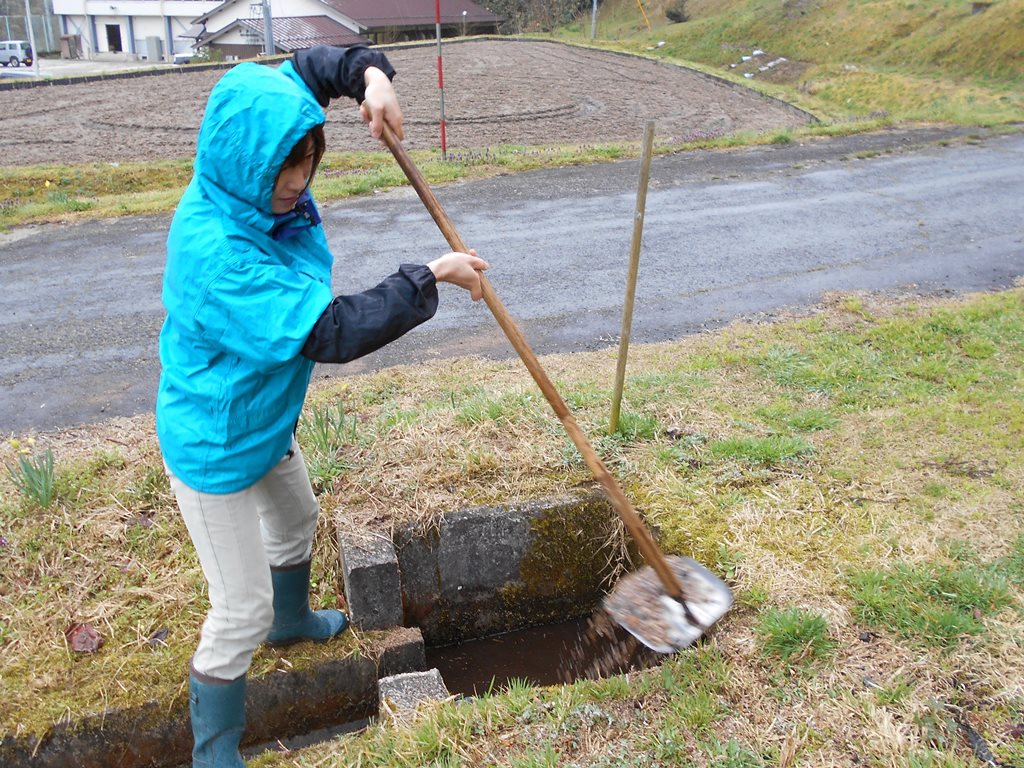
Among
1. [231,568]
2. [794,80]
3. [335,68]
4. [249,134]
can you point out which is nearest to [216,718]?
[231,568]

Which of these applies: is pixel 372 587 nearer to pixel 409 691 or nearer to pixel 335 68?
pixel 409 691

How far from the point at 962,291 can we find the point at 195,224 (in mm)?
6316

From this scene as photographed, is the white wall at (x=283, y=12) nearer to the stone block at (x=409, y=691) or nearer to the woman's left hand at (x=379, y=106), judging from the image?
the woman's left hand at (x=379, y=106)

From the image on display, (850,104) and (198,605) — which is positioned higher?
(850,104)

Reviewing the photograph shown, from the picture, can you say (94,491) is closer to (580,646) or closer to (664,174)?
(580,646)

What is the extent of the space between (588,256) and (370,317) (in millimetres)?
5828

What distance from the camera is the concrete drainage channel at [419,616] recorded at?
9.61ft

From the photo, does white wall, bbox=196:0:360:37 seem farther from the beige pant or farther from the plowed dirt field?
the beige pant

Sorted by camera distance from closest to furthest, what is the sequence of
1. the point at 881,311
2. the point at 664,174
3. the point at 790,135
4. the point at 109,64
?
the point at 881,311 < the point at 664,174 < the point at 790,135 < the point at 109,64

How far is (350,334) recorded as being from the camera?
2.07 m

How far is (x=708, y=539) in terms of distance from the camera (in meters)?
3.43

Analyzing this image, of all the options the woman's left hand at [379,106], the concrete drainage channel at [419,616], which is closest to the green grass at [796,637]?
the concrete drainage channel at [419,616]

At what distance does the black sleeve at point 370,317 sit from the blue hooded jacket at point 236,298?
12 millimetres

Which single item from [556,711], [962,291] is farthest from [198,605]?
[962,291]
